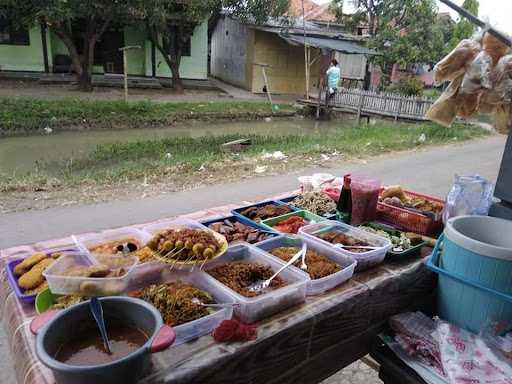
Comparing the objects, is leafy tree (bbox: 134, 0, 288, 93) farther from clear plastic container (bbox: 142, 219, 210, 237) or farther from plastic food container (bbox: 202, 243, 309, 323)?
plastic food container (bbox: 202, 243, 309, 323)

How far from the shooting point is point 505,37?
1.78 meters

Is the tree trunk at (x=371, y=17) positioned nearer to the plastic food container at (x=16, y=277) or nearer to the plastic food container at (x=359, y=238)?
the plastic food container at (x=359, y=238)

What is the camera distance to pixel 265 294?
1.57 m

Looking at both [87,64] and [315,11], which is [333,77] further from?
[315,11]

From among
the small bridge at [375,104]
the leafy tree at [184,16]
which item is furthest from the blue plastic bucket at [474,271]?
the leafy tree at [184,16]

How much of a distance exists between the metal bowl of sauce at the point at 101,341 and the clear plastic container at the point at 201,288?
0.28 feet

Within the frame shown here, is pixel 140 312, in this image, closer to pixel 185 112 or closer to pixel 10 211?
pixel 10 211

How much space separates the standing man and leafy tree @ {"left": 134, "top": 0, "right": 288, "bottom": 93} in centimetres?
361

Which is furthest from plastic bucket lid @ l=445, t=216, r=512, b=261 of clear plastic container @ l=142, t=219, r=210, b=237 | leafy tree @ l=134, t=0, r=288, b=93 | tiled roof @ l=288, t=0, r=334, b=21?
tiled roof @ l=288, t=0, r=334, b=21

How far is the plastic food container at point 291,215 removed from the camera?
2319 mm

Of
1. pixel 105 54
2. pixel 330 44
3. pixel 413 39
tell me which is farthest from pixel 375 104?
pixel 105 54

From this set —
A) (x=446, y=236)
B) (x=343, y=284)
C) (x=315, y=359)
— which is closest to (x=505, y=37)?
(x=446, y=236)

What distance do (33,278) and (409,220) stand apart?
1.94 metres

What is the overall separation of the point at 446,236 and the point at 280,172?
209 inches
